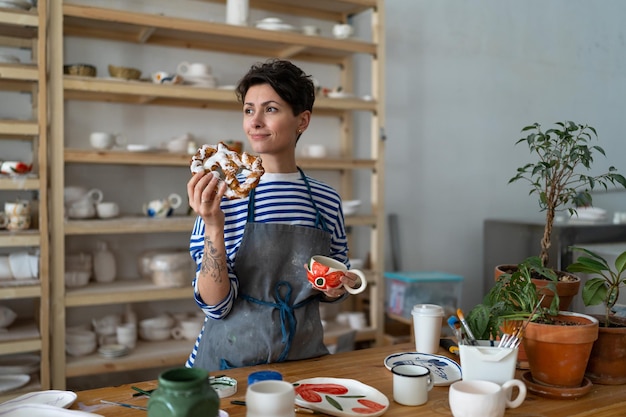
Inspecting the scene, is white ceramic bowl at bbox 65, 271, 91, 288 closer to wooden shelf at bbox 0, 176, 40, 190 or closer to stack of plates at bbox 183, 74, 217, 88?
wooden shelf at bbox 0, 176, 40, 190

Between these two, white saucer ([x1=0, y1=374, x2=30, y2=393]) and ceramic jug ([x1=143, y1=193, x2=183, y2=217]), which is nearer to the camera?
white saucer ([x1=0, y1=374, x2=30, y2=393])

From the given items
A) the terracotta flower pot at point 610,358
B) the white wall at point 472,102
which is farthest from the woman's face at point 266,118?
the white wall at point 472,102

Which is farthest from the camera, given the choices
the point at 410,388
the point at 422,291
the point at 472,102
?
the point at 472,102

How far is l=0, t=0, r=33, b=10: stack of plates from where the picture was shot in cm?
259

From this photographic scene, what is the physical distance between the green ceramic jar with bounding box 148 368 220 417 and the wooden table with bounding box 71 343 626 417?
0.97 feet

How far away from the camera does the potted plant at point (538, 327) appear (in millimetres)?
1285

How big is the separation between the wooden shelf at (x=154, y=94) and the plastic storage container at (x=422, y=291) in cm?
104

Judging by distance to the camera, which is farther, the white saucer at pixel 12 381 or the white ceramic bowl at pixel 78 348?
the white ceramic bowl at pixel 78 348

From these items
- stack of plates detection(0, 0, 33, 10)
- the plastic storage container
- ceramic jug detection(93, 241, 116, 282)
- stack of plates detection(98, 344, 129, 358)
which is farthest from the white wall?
stack of plates detection(0, 0, 33, 10)

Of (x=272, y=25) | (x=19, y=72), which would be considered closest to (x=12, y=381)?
(x=19, y=72)

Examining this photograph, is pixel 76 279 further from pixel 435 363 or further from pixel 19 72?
pixel 435 363

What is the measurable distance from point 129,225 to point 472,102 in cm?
268

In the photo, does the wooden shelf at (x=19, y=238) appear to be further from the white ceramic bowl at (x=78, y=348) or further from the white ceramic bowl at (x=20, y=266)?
the white ceramic bowl at (x=78, y=348)

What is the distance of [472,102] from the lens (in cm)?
437
